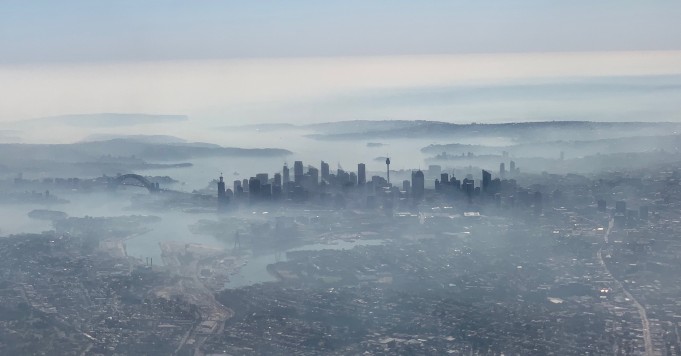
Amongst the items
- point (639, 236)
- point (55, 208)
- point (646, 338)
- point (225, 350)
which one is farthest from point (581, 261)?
point (55, 208)

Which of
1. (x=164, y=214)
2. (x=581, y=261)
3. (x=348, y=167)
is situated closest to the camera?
(x=581, y=261)

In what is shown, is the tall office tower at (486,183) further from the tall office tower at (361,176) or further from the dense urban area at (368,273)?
the tall office tower at (361,176)

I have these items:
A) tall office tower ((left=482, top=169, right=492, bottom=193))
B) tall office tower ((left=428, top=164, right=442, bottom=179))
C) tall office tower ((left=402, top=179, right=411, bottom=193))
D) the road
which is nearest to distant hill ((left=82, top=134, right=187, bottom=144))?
tall office tower ((left=428, top=164, right=442, bottom=179))

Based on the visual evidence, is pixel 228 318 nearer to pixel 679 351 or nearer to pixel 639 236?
pixel 679 351

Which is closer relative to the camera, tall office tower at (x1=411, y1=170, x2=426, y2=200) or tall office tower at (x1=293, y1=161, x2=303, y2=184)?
tall office tower at (x1=411, y1=170, x2=426, y2=200)

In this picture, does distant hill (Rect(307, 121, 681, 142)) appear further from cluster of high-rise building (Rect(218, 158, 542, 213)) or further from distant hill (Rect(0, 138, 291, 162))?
cluster of high-rise building (Rect(218, 158, 542, 213))

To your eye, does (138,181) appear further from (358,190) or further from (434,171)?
(434,171)
